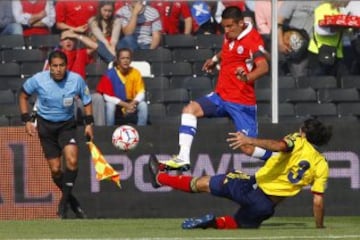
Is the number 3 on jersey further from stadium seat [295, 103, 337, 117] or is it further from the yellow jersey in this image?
stadium seat [295, 103, 337, 117]

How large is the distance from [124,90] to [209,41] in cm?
174

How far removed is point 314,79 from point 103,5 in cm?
284

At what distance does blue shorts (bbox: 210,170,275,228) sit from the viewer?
489 inches

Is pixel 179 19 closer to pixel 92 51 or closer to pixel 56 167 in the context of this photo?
pixel 92 51

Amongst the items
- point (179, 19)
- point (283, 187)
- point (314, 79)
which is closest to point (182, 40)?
point (179, 19)

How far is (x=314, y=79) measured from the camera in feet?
56.7

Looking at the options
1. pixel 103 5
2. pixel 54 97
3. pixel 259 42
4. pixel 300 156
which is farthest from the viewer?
pixel 103 5

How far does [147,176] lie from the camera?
614 inches

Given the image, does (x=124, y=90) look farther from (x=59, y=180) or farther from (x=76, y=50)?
(x=59, y=180)

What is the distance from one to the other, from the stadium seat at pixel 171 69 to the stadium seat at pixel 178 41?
1.22 ft

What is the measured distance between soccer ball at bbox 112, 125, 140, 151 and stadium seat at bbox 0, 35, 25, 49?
8.15 ft

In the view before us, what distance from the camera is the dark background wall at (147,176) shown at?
1556 centimetres

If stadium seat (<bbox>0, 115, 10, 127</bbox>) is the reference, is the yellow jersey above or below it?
below

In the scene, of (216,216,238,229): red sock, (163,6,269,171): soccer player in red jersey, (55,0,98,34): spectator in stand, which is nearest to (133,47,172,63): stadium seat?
(55,0,98,34): spectator in stand
